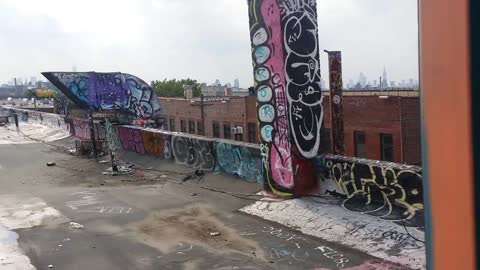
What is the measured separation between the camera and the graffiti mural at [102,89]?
2662 cm

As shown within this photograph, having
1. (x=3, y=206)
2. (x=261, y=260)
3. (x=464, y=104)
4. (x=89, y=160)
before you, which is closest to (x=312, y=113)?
(x=261, y=260)

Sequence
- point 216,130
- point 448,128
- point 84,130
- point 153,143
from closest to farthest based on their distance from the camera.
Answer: point 448,128 → point 153,143 → point 84,130 → point 216,130

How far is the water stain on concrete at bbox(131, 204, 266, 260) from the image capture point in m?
10.1

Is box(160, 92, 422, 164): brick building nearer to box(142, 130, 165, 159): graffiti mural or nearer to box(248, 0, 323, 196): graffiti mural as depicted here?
box(142, 130, 165, 159): graffiti mural

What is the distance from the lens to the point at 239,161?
52.8ft

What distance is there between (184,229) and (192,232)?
0.34 meters

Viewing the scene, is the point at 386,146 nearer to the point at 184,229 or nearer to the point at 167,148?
the point at 167,148

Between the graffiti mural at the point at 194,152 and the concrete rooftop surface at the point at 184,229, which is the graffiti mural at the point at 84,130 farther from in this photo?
the concrete rooftop surface at the point at 184,229

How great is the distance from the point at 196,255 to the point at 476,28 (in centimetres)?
886

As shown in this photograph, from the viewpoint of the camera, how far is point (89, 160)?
23.2 m

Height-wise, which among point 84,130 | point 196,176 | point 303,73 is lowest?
point 196,176

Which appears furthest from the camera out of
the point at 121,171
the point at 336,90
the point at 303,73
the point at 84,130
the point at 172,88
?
the point at 172,88

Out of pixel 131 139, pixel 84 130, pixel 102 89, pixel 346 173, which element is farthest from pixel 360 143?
pixel 346 173

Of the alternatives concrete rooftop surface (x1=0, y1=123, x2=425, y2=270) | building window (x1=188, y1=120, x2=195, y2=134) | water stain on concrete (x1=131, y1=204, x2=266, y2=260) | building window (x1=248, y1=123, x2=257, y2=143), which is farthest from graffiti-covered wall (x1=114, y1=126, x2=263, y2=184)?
building window (x1=188, y1=120, x2=195, y2=134)
